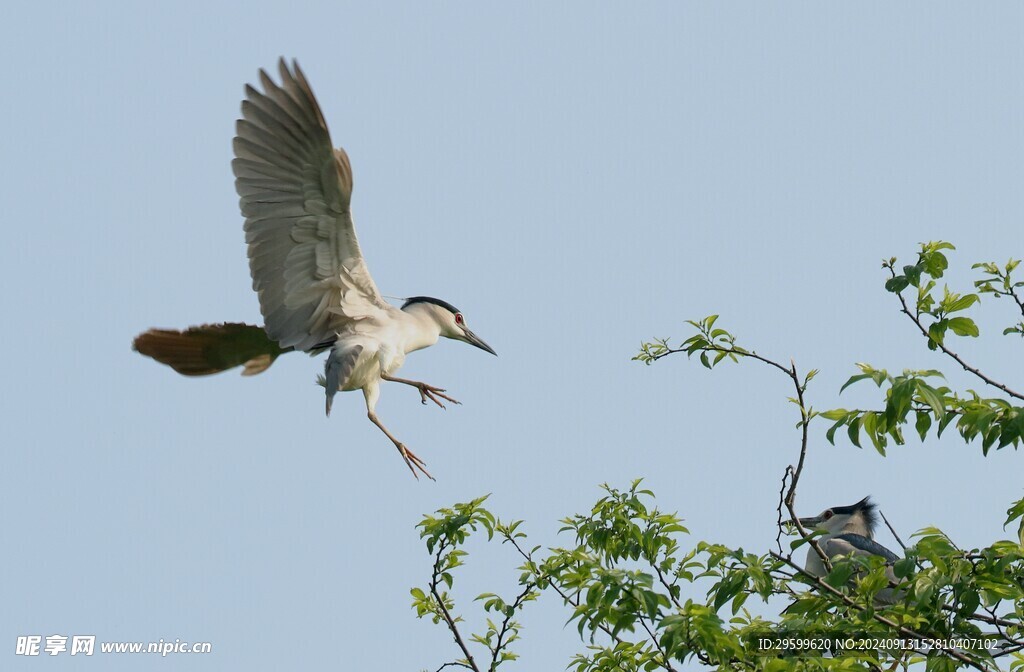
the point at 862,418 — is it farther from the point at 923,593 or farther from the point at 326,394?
the point at 326,394

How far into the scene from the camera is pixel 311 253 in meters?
5.92

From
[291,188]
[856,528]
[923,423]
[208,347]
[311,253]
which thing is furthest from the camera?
[856,528]

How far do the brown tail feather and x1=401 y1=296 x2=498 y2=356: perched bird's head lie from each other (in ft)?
2.97

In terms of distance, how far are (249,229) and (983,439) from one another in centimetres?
381

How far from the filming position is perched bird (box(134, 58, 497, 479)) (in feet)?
18.8

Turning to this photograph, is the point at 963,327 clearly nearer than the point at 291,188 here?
Yes

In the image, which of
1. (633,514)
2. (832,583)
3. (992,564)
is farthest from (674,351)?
(992,564)

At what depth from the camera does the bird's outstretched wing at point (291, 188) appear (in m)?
5.71

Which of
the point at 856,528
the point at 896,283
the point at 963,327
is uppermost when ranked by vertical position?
the point at 856,528

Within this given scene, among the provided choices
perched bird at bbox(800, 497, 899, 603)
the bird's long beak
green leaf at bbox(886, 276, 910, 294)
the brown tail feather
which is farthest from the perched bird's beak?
green leaf at bbox(886, 276, 910, 294)

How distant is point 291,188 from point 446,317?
136 centimetres

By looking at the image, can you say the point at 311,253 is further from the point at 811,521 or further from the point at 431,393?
the point at 811,521

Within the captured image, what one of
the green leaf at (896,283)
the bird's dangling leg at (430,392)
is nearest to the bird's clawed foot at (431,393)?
the bird's dangling leg at (430,392)

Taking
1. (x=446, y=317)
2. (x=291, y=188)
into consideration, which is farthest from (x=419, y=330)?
(x=291, y=188)
